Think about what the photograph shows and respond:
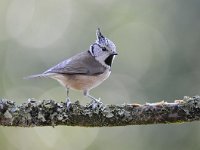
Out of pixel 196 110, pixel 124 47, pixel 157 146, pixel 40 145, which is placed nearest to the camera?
pixel 196 110

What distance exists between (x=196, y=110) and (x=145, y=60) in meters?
5.08

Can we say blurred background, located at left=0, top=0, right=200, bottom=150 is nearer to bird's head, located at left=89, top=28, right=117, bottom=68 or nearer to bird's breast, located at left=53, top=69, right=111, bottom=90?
bird's head, located at left=89, top=28, right=117, bottom=68

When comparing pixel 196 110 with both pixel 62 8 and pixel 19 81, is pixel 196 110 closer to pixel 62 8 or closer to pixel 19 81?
pixel 19 81

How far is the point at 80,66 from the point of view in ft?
15.7

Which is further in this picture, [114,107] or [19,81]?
[19,81]

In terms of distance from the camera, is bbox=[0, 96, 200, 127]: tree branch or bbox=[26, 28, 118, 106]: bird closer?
bbox=[0, 96, 200, 127]: tree branch

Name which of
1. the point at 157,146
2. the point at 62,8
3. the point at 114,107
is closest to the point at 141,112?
the point at 114,107

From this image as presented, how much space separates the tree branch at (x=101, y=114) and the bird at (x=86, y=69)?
96 cm

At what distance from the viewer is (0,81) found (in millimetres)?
8180

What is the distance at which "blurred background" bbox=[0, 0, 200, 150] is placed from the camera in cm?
750

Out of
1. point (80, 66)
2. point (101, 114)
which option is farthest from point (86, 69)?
point (101, 114)

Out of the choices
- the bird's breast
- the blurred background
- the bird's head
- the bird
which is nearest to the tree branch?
the bird

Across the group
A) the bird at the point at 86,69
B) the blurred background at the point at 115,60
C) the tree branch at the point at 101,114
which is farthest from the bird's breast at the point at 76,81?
the blurred background at the point at 115,60

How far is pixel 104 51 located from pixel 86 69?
12.3 inches
